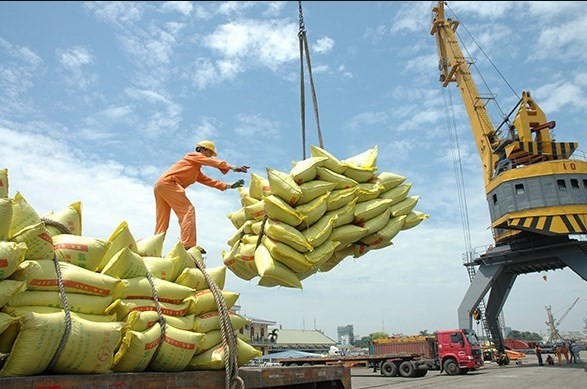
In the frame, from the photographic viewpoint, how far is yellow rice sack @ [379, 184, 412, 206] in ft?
16.6

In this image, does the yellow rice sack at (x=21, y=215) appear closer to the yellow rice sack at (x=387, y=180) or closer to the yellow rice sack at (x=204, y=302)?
the yellow rice sack at (x=204, y=302)

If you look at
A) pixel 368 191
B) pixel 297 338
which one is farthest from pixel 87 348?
pixel 297 338

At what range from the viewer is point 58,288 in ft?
8.52

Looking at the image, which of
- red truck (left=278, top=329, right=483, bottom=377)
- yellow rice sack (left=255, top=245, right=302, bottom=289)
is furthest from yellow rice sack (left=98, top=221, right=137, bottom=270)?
red truck (left=278, top=329, right=483, bottom=377)

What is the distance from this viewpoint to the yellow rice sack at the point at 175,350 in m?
3.05

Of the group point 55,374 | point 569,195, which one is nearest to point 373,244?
point 55,374

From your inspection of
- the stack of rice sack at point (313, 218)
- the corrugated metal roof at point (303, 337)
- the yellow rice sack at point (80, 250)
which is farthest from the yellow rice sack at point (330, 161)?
the corrugated metal roof at point (303, 337)

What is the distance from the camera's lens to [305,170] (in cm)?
447

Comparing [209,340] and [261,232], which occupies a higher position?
[261,232]

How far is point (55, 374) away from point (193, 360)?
100 cm

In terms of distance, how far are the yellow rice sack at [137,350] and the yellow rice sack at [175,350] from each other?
73 millimetres

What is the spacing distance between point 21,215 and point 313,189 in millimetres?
2514

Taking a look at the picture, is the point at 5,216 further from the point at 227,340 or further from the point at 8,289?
the point at 227,340

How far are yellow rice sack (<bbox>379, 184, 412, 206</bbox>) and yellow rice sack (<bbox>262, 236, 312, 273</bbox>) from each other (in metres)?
1.25
